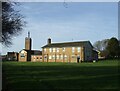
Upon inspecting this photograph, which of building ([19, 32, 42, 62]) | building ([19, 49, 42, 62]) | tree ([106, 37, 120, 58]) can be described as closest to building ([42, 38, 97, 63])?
building ([19, 49, 42, 62])

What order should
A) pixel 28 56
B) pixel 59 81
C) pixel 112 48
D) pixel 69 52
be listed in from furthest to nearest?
pixel 28 56 < pixel 112 48 < pixel 69 52 < pixel 59 81

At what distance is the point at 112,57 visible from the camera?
99.2m

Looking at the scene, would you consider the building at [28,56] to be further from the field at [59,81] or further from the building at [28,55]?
the field at [59,81]

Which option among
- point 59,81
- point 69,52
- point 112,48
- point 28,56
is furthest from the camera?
point 28,56

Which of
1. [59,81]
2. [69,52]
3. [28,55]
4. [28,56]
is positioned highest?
[69,52]

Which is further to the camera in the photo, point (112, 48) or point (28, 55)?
point (28, 55)

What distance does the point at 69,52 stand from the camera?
311 ft

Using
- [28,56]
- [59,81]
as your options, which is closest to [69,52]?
[28,56]

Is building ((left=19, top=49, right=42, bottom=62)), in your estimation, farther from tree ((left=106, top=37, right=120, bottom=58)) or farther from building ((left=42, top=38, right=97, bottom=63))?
tree ((left=106, top=37, right=120, bottom=58))

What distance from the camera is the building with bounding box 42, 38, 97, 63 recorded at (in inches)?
3617

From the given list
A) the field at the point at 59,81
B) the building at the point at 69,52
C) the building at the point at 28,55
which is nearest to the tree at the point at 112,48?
the building at the point at 69,52

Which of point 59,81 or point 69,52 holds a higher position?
point 69,52

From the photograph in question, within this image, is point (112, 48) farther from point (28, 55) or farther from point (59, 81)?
point (59, 81)

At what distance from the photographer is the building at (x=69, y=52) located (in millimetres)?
91875
